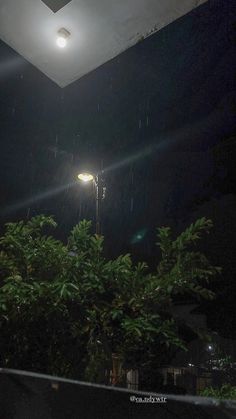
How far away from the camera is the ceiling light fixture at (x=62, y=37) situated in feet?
12.1

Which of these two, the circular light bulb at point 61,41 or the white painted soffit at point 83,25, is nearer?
the white painted soffit at point 83,25

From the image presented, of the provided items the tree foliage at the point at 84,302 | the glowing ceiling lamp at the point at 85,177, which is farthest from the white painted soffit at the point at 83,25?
the glowing ceiling lamp at the point at 85,177

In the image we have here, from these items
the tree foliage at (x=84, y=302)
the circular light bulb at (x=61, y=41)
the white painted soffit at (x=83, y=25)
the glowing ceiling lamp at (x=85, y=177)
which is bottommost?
the tree foliage at (x=84, y=302)

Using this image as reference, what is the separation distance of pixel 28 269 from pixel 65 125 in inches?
145

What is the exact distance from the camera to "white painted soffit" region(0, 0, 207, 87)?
3.44 meters

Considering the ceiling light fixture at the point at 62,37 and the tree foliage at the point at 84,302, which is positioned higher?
the ceiling light fixture at the point at 62,37

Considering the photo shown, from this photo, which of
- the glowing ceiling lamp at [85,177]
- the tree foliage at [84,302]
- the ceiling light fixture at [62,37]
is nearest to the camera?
the tree foliage at [84,302]

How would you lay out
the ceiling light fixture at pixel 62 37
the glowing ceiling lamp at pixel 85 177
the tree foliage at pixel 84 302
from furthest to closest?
1. the glowing ceiling lamp at pixel 85 177
2. the ceiling light fixture at pixel 62 37
3. the tree foliage at pixel 84 302

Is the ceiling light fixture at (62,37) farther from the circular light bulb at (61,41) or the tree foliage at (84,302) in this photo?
the tree foliage at (84,302)

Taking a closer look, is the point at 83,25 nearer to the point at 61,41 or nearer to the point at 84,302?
the point at 61,41

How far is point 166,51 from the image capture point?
5430 mm

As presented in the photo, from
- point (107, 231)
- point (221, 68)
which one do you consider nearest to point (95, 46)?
point (221, 68)

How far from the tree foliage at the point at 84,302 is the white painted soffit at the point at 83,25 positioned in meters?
2.12

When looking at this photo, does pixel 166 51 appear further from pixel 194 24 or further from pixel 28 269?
pixel 28 269
